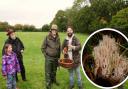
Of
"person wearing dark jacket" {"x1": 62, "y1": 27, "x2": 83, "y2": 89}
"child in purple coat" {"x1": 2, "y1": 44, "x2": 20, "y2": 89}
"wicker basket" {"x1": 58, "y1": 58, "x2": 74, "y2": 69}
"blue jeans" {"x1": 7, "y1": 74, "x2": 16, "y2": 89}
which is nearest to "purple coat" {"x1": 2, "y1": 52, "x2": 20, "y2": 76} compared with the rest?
"child in purple coat" {"x1": 2, "y1": 44, "x2": 20, "y2": 89}

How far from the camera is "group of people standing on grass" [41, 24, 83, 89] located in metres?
14.0

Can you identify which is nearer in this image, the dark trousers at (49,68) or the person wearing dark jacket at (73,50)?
the person wearing dark jacket at (73,50)

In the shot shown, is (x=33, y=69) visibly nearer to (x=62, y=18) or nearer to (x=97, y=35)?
(x=97, y=35)

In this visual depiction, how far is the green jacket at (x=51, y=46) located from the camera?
563 inches

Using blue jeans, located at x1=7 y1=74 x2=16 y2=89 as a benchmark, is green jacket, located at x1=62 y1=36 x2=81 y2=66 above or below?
above

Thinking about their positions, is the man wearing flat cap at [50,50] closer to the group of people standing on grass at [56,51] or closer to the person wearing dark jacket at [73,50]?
the group of people standing on grass at [56,51]

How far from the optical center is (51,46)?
14328 millimetres

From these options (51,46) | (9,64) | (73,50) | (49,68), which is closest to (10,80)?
(9,64)

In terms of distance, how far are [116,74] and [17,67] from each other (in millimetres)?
3297

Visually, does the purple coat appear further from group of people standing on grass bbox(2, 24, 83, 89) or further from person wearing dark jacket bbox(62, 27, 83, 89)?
person wearing dark jacket bbox(62, 27, 83, 89)

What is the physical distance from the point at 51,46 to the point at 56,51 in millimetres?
236

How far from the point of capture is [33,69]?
1931 cm

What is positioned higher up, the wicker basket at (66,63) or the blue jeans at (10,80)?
the wicker basket at (66,63)

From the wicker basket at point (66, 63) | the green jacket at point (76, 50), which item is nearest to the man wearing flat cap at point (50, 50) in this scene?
the wicker basket at point (66, 63)
